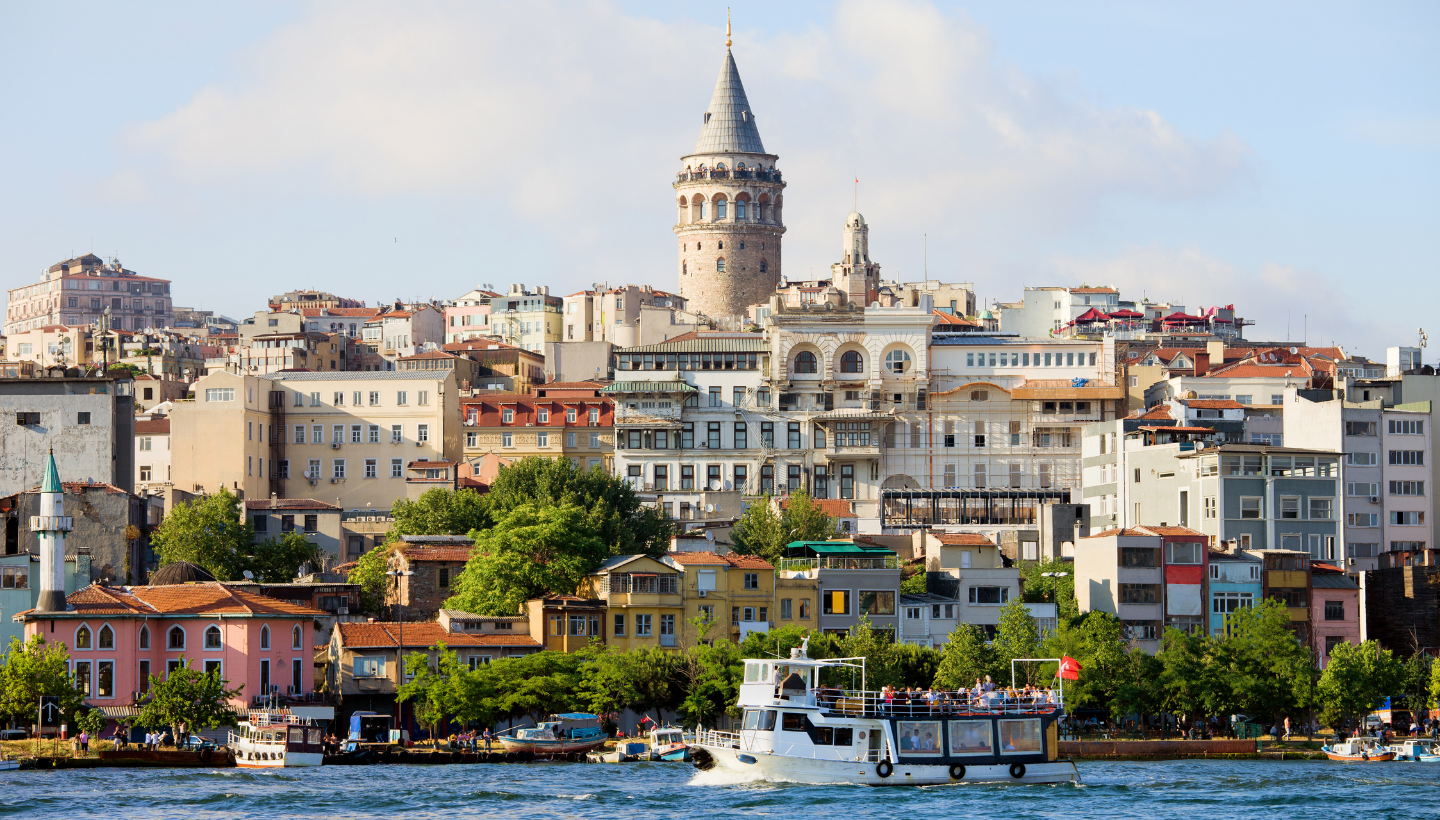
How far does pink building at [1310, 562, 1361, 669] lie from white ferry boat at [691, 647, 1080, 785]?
81.9 feet

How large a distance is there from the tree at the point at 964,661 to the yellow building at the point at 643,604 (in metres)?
10.1

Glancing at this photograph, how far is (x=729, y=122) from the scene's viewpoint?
509ft

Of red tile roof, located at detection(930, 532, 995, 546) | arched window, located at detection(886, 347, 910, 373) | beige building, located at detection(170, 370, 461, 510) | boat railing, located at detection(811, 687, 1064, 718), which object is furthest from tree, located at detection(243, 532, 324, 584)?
boat railing, located at detection(811, 687, 1064, 718)

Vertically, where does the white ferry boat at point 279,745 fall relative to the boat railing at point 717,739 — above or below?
below

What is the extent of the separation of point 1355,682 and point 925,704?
2174 centimetres

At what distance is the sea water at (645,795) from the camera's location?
53469mm

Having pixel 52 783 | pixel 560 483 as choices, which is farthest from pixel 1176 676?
pixel 52 783

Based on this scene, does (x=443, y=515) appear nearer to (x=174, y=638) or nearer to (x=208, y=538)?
(x=208, y=538)

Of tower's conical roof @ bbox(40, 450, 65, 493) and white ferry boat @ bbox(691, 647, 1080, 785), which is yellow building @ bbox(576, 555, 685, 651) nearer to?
white ferry boat @ bbox(691, 647, 1080, 785)

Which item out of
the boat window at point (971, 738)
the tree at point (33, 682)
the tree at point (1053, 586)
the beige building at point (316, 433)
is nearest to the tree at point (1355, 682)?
the tree at point (1053, 586)

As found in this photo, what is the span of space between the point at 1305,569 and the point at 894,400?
3109 cm

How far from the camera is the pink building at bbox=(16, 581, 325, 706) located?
71.2 meters

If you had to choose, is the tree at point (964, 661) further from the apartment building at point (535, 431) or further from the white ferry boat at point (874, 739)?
the apartment building at point (535, 431)

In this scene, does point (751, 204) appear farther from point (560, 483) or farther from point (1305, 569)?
point (1305, 569)
